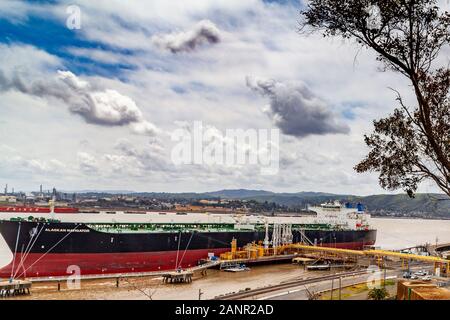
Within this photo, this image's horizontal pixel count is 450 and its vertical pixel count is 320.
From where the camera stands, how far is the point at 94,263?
32219 mm

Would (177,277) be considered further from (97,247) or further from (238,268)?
(238,268)

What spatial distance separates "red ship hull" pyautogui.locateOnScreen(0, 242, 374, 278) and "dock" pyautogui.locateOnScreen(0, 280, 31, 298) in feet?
9.36

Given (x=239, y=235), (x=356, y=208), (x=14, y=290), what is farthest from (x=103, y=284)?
(x=356, y=208)

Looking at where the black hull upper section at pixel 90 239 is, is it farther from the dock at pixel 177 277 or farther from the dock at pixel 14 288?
the dock at pixel 14 288

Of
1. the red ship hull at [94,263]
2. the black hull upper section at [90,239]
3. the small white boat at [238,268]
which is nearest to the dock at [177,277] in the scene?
the red ship hull at [94,263]

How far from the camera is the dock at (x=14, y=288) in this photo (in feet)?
81.8

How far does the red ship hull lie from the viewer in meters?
30.1

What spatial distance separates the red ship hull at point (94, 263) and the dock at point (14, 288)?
2853 millimetres

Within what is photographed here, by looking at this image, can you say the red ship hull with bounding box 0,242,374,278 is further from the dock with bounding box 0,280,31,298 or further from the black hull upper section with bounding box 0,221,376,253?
the dock with bounding box 0,280,31,298

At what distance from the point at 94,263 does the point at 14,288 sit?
24.5ft

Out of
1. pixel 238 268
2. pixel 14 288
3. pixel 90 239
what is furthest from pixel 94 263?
pixel 238 268

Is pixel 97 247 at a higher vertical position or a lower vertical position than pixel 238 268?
higher
